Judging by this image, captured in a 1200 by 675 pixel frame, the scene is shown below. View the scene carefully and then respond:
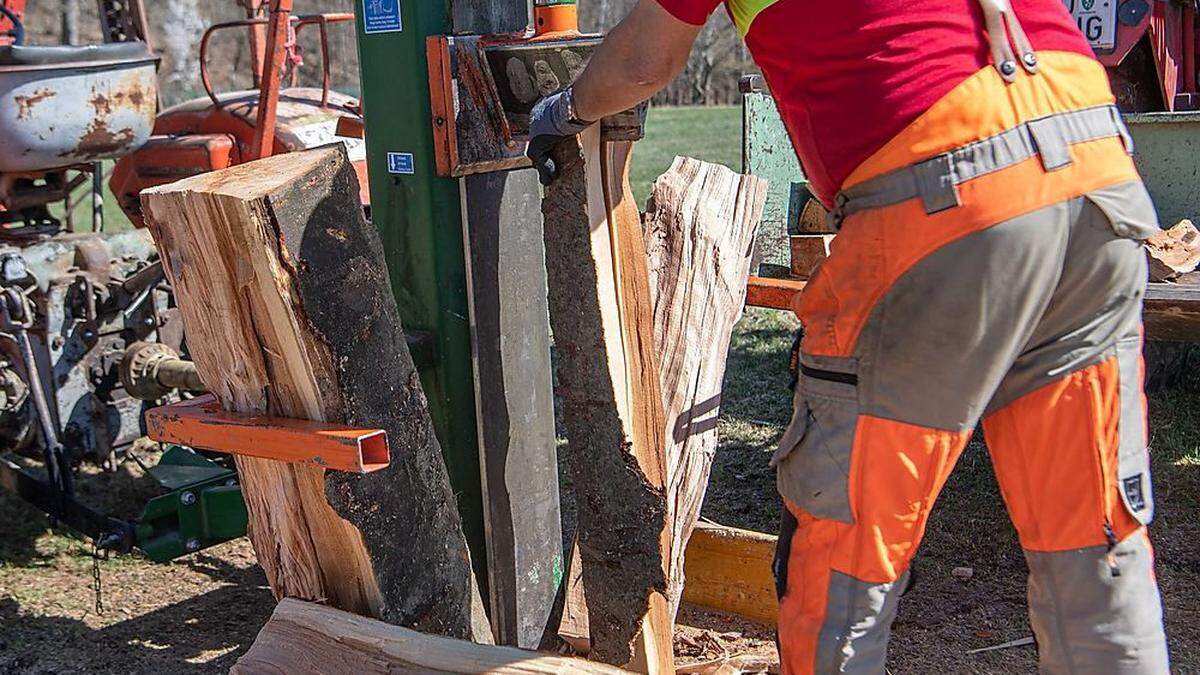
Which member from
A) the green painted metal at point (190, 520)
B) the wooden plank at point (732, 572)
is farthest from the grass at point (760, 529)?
the wooden plank at point (732, 572)

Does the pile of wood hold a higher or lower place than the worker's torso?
lower

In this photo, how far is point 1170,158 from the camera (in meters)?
4.59

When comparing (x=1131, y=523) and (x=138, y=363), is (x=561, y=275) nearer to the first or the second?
(x=1131, y=523)

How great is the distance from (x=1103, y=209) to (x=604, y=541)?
1341 millimetres

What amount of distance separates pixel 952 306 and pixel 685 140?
1191cm

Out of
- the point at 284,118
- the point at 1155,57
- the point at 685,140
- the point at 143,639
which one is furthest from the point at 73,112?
the point at 685,140

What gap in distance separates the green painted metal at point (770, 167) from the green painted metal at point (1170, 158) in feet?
4.28

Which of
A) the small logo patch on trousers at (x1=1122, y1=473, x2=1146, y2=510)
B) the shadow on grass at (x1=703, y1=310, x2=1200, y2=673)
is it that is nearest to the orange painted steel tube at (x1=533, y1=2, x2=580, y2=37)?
the small logo patch on trousers at (x1=1122, y1=473, x2=1146, y2=510)

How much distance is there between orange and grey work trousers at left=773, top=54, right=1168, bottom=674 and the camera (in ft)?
6.24

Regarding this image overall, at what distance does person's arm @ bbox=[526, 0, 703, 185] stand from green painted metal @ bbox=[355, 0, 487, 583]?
1.30ft

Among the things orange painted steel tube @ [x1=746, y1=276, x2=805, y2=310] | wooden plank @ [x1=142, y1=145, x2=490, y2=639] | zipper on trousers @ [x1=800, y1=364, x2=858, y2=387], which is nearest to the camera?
zipper on trousers @ [x1=800, y1=364, x2=858, y2=387]

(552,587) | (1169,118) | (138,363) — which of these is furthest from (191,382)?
(1169,118)

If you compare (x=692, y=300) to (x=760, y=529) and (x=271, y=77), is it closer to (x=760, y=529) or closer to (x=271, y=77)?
(x=760, y=529)

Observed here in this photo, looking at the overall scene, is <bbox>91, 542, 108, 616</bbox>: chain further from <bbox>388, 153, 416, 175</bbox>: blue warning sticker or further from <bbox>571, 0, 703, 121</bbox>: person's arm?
<bbox>571, 0, 703, 121</bbox>: person's arm
